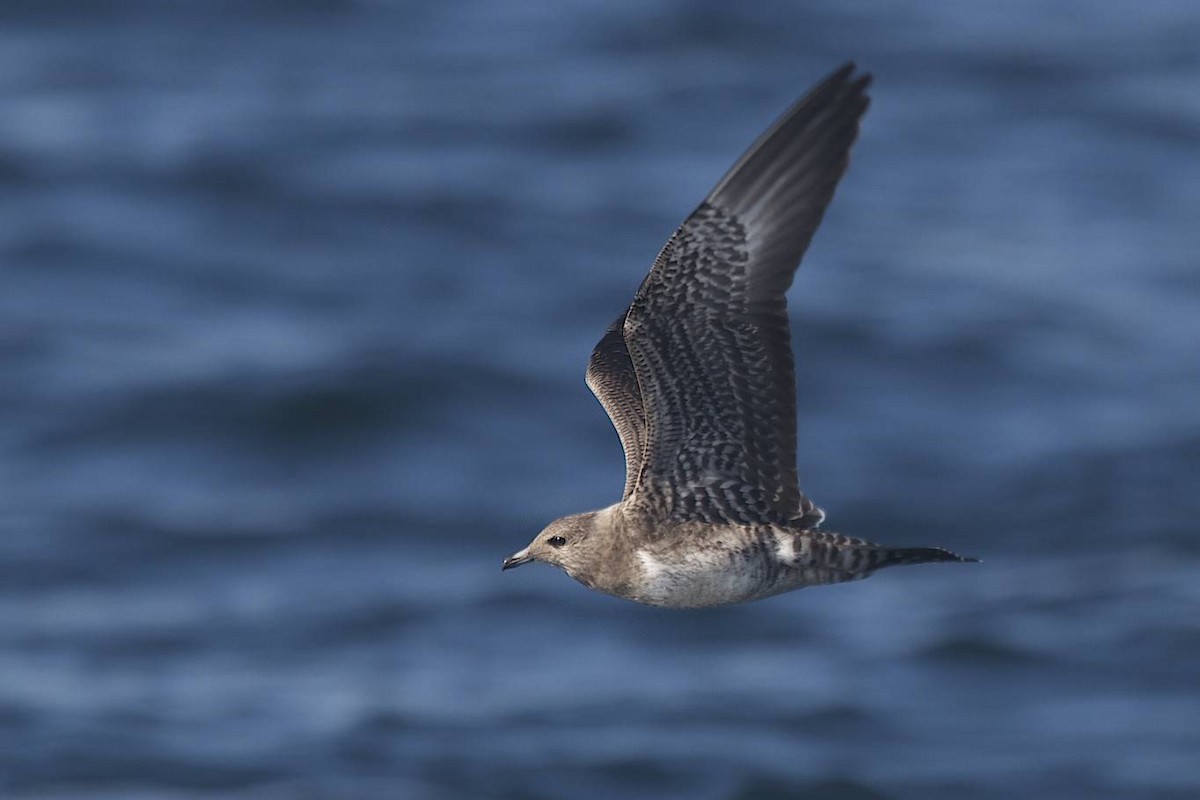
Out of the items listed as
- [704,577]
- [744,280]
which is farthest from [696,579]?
[744,280]

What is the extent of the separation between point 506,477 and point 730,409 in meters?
22.8

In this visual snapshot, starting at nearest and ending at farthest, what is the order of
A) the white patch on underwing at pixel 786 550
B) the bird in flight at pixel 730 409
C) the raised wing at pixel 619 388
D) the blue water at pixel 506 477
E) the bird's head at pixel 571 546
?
the bird in flight at pixel 730 409, the white patch on underwing at pixel 786 550, the bird's head at pixel 571 546, the raised wing at pixel 619 388, the blue water at pixel 506 477

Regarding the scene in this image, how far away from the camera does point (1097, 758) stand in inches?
1109

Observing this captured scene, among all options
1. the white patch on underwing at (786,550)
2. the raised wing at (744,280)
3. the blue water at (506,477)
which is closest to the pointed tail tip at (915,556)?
the white patch on underwing at (786,550)

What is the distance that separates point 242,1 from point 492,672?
85.1 feet

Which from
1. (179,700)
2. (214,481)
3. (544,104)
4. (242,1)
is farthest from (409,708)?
(242,1)

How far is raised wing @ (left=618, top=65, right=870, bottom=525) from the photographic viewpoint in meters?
9.77

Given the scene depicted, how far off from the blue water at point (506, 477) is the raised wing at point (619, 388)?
1627 cm

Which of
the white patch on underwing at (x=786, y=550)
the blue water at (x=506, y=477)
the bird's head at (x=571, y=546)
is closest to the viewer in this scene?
the white patch on underwing at (x=786, y=550)

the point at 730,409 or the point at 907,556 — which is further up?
the point at 730,409

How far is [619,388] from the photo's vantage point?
11.3 meters

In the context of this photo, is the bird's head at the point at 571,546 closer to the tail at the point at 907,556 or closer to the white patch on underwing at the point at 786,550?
the white patch on underwing at the point at 786,550

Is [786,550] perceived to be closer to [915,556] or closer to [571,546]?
[915,556]

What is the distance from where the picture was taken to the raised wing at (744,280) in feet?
32.0
